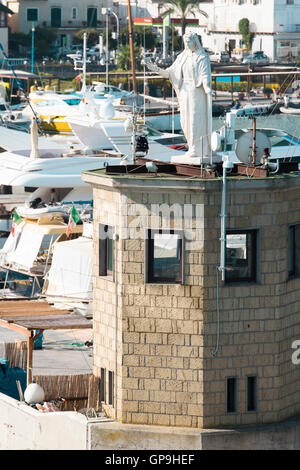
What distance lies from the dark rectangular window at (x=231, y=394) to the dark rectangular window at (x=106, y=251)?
2357 mm

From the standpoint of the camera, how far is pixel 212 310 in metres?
18.2

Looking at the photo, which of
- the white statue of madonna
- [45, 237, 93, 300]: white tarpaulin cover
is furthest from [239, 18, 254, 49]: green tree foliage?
the white statue of madonna

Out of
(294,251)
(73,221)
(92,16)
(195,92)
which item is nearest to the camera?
(294,251)

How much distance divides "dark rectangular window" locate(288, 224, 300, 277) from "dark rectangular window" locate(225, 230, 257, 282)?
2.45 feet

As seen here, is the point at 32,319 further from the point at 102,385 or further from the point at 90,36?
the point at 90,36

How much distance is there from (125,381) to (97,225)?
7.76ft

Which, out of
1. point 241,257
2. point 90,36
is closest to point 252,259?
point 241,257

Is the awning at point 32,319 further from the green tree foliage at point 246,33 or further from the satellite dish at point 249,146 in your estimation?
the green tree foliage at point 246,33

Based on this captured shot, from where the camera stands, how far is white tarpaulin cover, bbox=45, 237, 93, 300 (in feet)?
90.0

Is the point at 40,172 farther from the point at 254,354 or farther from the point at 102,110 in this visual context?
the point at 254,354

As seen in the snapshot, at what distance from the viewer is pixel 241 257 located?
18.4 metres

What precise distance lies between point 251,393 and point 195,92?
4.89 m

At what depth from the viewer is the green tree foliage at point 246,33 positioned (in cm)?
12144

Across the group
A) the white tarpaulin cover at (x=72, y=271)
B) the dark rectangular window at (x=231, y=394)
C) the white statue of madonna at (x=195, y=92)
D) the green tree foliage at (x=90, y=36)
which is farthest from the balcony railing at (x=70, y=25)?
the dark rectangular window at (x=231, y=394)
